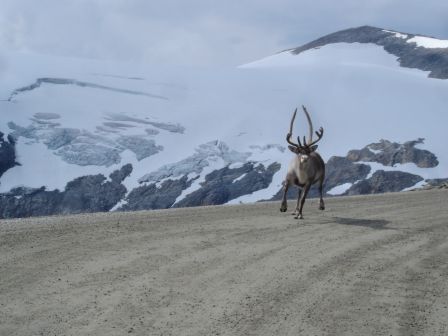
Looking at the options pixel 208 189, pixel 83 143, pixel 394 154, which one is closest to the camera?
pixel 208 189

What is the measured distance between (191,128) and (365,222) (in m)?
87.1

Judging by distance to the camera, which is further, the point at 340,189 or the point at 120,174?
the point at 340,189

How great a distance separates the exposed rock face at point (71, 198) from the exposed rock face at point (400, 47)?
83.1 m

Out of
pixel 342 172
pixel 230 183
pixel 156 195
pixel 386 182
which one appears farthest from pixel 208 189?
pixel 386 182

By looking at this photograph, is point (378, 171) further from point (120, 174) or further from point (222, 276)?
point (222, 276)

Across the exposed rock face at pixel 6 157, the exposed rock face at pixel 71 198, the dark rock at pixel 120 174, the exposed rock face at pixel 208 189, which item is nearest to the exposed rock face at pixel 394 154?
the exposed rock face at pixel 208 189

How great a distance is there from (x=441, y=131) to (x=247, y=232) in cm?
9443

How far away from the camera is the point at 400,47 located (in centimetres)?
16338

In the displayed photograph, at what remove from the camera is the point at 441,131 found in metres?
101

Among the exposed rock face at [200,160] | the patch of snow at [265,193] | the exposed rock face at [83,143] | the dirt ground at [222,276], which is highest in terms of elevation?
the dirt ground at [222,276]

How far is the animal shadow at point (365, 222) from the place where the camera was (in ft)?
47.4

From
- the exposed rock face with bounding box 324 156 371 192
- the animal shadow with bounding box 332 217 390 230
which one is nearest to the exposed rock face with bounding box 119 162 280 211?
the exposed rock face with bounding box 324 156 371 192

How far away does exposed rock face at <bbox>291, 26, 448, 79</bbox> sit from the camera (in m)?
143

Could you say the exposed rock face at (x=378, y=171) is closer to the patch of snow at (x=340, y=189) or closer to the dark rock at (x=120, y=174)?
the patch of snow at (x=340, y=189)
